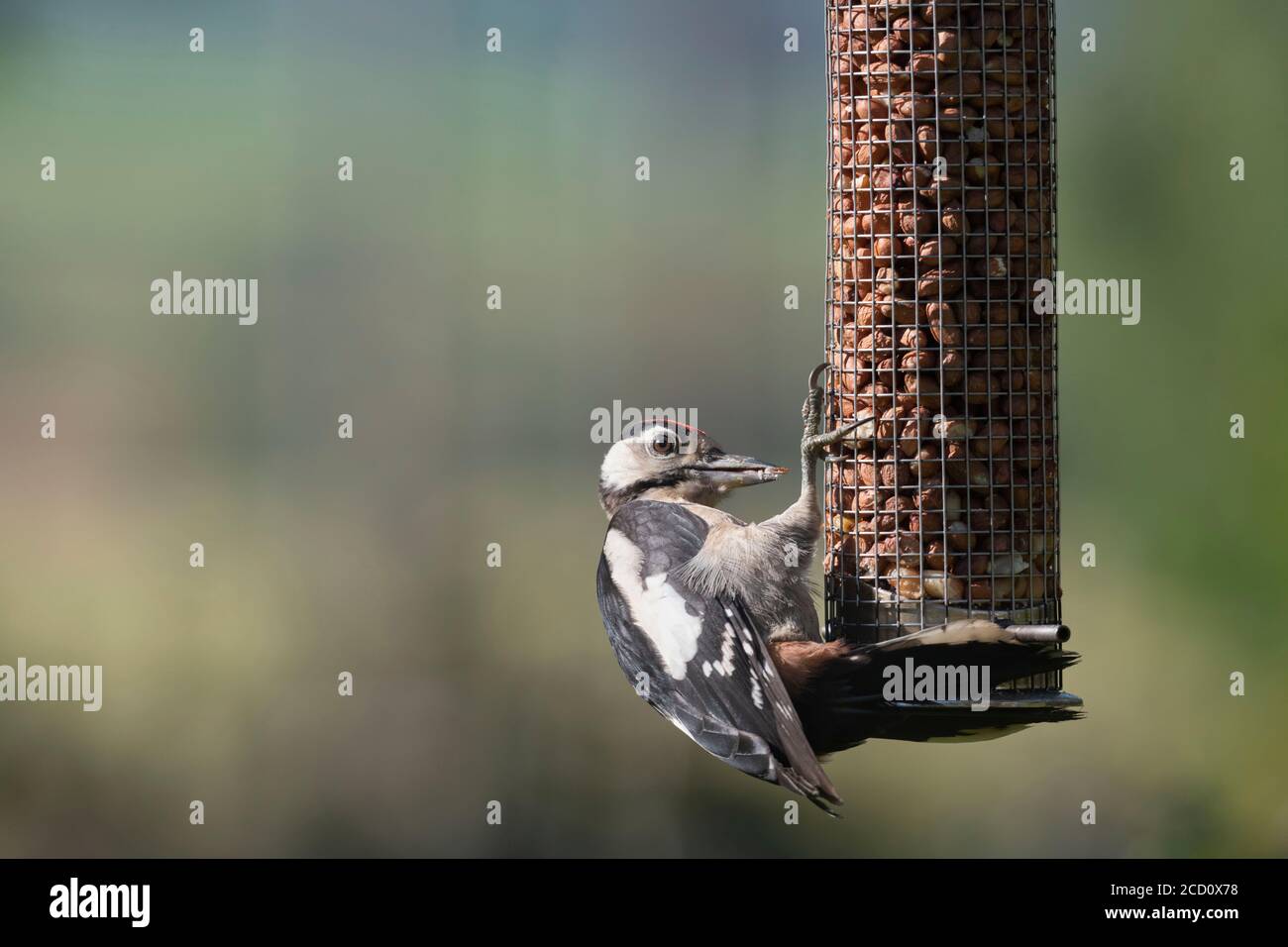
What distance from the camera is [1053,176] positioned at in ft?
11.8

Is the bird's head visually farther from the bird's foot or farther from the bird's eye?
the bird's foot

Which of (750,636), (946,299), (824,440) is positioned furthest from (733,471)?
(946,299)

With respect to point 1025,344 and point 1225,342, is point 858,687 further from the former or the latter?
point 1225,342

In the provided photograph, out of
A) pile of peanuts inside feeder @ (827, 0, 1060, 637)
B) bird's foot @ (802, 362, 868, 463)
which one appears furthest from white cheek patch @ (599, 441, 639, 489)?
pile of peanuts inside feeder @ (827, 0, 1060, 637)

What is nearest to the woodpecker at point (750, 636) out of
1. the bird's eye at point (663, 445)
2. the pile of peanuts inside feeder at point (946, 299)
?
the bird's eye at point (663, 445)

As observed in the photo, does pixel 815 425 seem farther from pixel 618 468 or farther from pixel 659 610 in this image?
pixel 618 468

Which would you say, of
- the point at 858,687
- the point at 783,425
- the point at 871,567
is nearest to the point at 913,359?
the point at 871,567

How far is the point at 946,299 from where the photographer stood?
3.50 metres

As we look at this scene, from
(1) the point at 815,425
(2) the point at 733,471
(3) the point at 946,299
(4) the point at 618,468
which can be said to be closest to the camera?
(3) the point at 946,299

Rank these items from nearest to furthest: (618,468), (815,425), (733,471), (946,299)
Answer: (946,299)
(815,425)
(733,471)
(618,468)

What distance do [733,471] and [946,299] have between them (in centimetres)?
82

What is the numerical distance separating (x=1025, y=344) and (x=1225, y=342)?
12.1ft

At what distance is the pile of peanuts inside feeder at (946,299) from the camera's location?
3.47m

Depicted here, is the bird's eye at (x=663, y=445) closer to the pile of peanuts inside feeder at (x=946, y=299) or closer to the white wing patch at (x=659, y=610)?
the white wing patch at (x=659, y=610)
